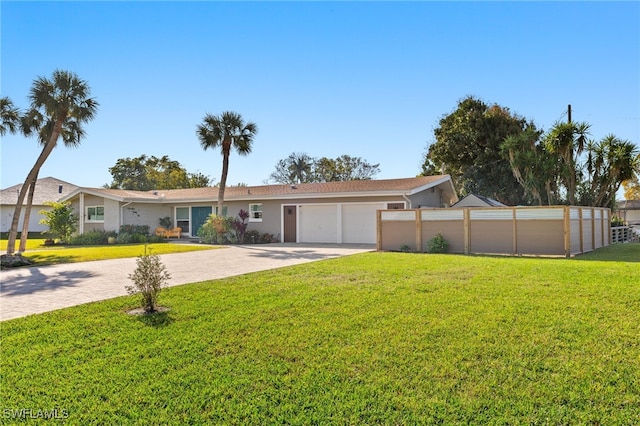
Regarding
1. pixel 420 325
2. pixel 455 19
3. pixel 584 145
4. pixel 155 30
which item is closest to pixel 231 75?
pixel 155 30

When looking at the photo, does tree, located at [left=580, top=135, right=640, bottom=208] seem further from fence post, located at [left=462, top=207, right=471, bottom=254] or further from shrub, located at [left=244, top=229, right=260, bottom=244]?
shrub, located at [left=244, top=229, right=260, bottom=244]

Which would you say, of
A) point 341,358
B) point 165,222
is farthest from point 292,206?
point 341,358

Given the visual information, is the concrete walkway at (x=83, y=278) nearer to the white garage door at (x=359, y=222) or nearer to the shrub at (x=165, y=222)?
the white garage door at (x=359, y=222)

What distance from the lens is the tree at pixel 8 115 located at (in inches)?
638

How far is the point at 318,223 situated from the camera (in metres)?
21.5

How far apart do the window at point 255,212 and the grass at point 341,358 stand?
16.2 m

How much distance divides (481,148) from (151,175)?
121 feet

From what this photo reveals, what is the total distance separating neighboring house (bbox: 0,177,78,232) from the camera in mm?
31648

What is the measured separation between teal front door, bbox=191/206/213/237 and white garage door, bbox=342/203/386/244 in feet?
29.1

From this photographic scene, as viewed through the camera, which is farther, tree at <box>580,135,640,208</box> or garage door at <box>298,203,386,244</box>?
tree at <box>580,135,640,208</box>

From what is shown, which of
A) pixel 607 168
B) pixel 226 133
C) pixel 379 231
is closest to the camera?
pixel 379 231

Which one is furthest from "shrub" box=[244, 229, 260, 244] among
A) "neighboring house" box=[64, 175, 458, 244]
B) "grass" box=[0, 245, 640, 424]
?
"grass" box=[0, 245, 640, 424]

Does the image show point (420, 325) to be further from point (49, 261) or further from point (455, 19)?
point (49, 261)

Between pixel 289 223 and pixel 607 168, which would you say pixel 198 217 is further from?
pixel 607 168
